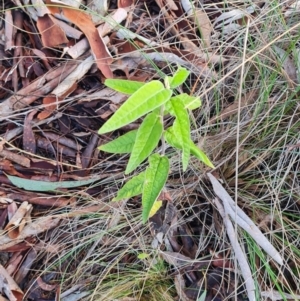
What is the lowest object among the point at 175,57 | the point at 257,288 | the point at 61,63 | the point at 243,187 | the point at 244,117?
the point at 257,288

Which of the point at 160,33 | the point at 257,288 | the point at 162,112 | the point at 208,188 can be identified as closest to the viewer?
the point at 162,112

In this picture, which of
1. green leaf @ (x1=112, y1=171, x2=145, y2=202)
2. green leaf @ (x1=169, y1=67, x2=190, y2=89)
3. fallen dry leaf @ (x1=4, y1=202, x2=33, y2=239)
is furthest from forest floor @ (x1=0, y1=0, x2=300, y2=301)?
green leaf @ (x1=169, y1=67, x2=190, y2=89)

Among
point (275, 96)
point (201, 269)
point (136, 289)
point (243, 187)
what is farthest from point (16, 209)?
point (275, 96)

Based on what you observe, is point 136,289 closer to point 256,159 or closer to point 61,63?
point 256,159

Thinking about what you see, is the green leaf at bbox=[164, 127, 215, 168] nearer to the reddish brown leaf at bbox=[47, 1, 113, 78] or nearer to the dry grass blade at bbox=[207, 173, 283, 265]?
the dry grass blade at bbox=[207, 173, 283, 265]

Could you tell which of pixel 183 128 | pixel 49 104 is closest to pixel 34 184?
pixel 49 104

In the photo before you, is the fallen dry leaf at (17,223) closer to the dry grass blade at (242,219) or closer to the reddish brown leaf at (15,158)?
the reddish brown leaf at (15,158)
